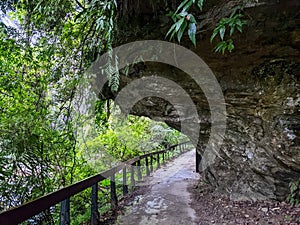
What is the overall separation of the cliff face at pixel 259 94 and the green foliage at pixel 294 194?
0.09 metres

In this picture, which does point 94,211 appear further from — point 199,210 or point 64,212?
point 199,210

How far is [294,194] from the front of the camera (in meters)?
3.33

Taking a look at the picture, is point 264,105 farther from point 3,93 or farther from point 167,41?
point 3,93

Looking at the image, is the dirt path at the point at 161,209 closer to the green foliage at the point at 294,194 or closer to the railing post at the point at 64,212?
the railing post at the point at 64,212

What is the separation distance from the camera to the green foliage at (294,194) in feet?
10.8

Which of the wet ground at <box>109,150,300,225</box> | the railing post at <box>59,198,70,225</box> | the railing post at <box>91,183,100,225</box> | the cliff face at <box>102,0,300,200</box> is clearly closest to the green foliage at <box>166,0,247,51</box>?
the cliff face at <box>102,0,300,200</box>

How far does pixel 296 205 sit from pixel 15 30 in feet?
17.2

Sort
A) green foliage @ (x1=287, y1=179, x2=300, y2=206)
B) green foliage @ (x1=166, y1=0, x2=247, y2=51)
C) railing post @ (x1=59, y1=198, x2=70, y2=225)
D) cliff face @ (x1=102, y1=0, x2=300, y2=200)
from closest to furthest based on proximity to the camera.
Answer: green foliage @ (x1=166, y1=0, x2=247, y2=51) → railing post @ (x1=59, y1=198, x2=70, y2=225) → cliff face @ (x1=102, y1=0, x2=300, y2=200) → green foliage @ (x1=287, y1=179, x2=300, y2=206)

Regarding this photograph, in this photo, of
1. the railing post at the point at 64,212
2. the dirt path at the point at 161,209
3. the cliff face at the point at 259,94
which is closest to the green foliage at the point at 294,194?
the cliff face at the point at 259,94

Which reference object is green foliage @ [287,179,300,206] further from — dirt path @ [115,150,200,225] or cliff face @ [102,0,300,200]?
dirt path @ [115,150,200,225]

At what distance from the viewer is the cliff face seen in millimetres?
2645

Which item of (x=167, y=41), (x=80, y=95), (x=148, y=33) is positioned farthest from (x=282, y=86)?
(x=80, y=95)

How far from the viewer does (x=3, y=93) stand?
3553 mm

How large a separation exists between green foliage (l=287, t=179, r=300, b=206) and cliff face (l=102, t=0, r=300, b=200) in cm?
9
